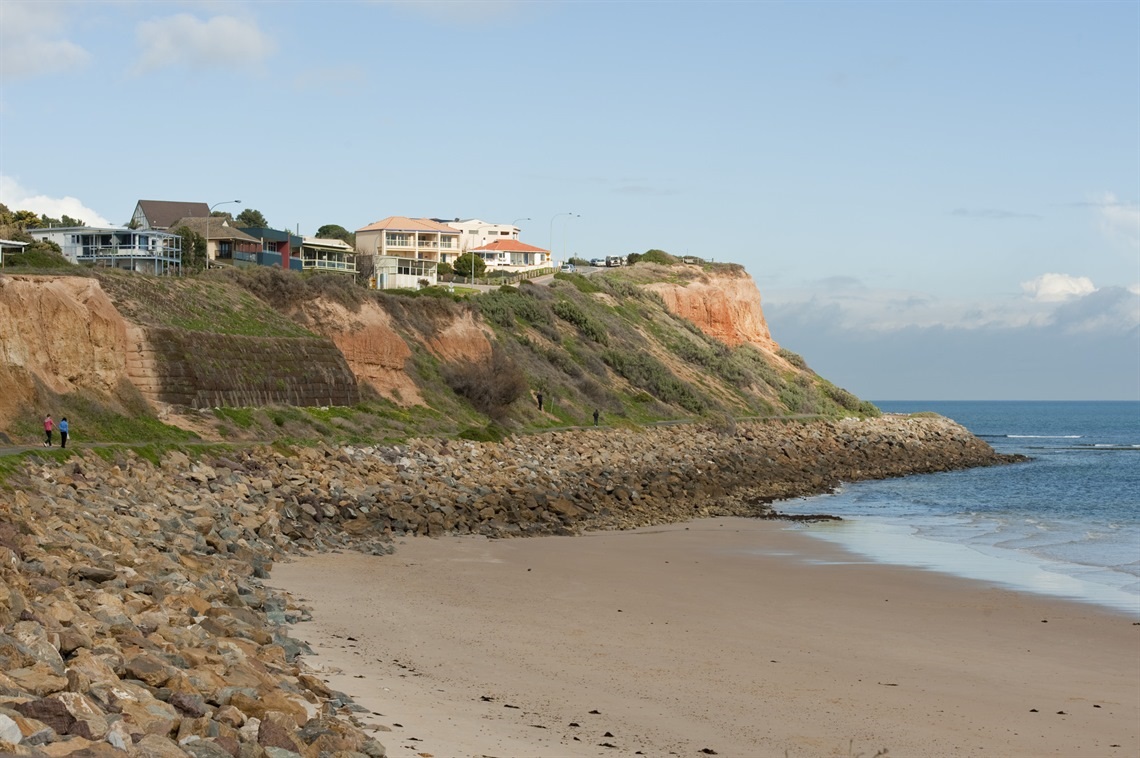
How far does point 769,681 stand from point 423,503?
15929 mm

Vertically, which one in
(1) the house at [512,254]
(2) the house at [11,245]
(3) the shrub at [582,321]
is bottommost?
(3) the shrub at [582,321]

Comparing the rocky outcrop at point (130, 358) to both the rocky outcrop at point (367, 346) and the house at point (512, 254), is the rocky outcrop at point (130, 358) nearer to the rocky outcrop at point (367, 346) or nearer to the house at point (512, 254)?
the rocky outcrop at point (367, 346)

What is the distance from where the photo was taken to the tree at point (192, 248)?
57.1m

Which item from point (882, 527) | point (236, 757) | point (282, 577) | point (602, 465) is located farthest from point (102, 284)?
point (236, 757)

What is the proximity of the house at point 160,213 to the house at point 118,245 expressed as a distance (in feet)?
54.0

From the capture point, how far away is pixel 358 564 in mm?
21406

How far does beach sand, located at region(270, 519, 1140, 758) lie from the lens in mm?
11406

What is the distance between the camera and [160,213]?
254 feet

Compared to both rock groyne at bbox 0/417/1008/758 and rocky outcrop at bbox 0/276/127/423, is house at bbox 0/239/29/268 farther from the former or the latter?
rock groyne at bbox 0/417/1008/758

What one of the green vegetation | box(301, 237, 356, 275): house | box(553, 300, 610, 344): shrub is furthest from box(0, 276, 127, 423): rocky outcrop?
box(301, 237, 356, 275): house

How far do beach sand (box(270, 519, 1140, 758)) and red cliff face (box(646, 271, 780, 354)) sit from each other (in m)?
60.8

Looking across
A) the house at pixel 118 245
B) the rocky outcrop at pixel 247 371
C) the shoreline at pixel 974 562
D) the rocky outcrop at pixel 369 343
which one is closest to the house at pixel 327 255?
the house at pixel 118 245

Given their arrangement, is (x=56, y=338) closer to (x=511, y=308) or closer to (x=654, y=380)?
(x=511, y=308)

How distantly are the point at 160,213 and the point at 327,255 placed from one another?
38.5ft
